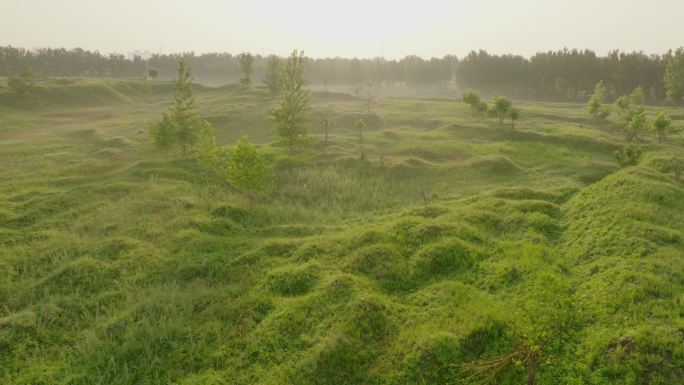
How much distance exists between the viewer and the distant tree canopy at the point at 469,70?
95375mm

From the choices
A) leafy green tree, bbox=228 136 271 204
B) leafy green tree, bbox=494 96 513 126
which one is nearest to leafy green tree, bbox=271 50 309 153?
leafy green tree, bbox=228 136 271 204

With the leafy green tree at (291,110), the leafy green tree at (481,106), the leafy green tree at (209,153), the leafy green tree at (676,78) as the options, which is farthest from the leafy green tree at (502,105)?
the leafy green tree at (676,78)

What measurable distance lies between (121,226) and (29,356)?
11677mm

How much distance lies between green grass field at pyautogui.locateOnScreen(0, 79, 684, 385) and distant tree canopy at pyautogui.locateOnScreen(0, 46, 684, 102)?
66982 millimetres

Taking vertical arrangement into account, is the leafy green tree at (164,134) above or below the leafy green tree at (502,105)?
below

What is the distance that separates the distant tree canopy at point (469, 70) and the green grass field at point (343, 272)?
220 feet

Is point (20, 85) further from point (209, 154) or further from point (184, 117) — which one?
point (209, 154)

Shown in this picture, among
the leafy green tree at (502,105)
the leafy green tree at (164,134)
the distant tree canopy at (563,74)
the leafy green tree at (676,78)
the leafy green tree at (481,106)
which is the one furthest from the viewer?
the distant tree canopy at (563,74)

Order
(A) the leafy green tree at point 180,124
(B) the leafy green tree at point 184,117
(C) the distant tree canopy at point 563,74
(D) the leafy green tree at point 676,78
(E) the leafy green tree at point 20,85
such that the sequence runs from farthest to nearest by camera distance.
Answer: (C) the distant tree canopy at point 563,74 → (E) the leafy green tree at point 20,85 → (D) the leafy green tree at point 676,78 → (B) the leafy green tree at point 184,117 → (A) the leafy green tree at point 180,124

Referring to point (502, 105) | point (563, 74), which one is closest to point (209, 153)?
point (502, 105)

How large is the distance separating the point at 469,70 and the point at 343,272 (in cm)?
12669

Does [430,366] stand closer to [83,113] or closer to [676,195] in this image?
[676,195]

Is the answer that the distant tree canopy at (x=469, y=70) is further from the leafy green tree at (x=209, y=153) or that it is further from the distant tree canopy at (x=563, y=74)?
the leafy green tree at (x=209, y=153)

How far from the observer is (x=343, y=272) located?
20.2m
